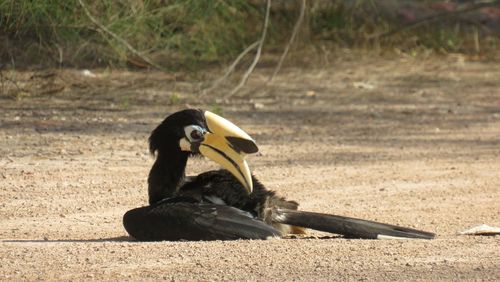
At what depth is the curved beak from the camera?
600 centimetres

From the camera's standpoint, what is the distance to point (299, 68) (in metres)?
13.3

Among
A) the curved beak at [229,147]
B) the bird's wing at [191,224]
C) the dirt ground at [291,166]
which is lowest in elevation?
the dirt ground at [291,166]

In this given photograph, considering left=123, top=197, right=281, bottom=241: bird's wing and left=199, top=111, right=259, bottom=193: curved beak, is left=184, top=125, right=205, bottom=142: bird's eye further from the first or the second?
left=123, top=197, right=281, bottom=241: bird's wing

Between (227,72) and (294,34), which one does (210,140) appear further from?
(294,34)

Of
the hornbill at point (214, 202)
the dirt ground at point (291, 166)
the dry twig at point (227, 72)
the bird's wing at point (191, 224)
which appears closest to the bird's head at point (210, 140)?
the hornbill at point (214, 202)

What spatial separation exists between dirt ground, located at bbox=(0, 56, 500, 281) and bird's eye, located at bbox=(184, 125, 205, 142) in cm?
64

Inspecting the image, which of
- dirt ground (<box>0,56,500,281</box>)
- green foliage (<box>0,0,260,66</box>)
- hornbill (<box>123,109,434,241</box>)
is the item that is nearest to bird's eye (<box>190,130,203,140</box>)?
hornbill (<box>123,109,434,241</box>)

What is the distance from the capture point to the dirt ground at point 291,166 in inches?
208

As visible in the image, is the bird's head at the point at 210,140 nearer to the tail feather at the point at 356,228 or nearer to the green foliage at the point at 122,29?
the tail feather at the point at 356,228

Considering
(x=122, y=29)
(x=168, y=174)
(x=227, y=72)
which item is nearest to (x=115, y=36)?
(x=122, y=29)

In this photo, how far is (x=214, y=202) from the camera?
6.20m

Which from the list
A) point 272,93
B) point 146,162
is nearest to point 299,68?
point 272,93

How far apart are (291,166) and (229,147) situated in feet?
8.26

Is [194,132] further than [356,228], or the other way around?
[194,132]
